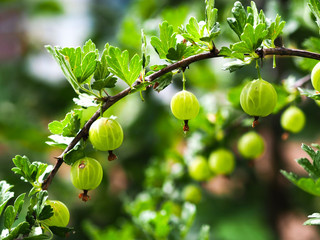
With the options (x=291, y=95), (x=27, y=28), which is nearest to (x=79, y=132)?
(x=291, y=95)

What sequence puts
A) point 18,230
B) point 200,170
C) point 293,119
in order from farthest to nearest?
point 200,170 < point 293,119 < point 18,230

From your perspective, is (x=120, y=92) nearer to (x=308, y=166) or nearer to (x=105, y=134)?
(x=105, y=134)

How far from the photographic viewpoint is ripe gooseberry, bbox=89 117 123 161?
0.36 m

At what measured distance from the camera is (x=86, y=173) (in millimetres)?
364

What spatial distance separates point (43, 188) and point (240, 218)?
85cm

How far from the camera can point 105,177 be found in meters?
1.19

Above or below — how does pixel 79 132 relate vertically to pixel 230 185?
above

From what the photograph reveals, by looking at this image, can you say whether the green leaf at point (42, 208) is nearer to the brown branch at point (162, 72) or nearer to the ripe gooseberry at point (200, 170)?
the brown branch at point (162, 72)

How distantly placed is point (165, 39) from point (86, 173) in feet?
0.46

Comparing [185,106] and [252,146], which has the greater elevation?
[185,106]

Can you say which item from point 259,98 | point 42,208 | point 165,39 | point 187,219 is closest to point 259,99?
point 259,98

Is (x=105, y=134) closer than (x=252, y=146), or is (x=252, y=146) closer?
(x=105, y=134)

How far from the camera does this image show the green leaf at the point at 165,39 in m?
0.39

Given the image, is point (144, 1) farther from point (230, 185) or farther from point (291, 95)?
point (291, 95)
